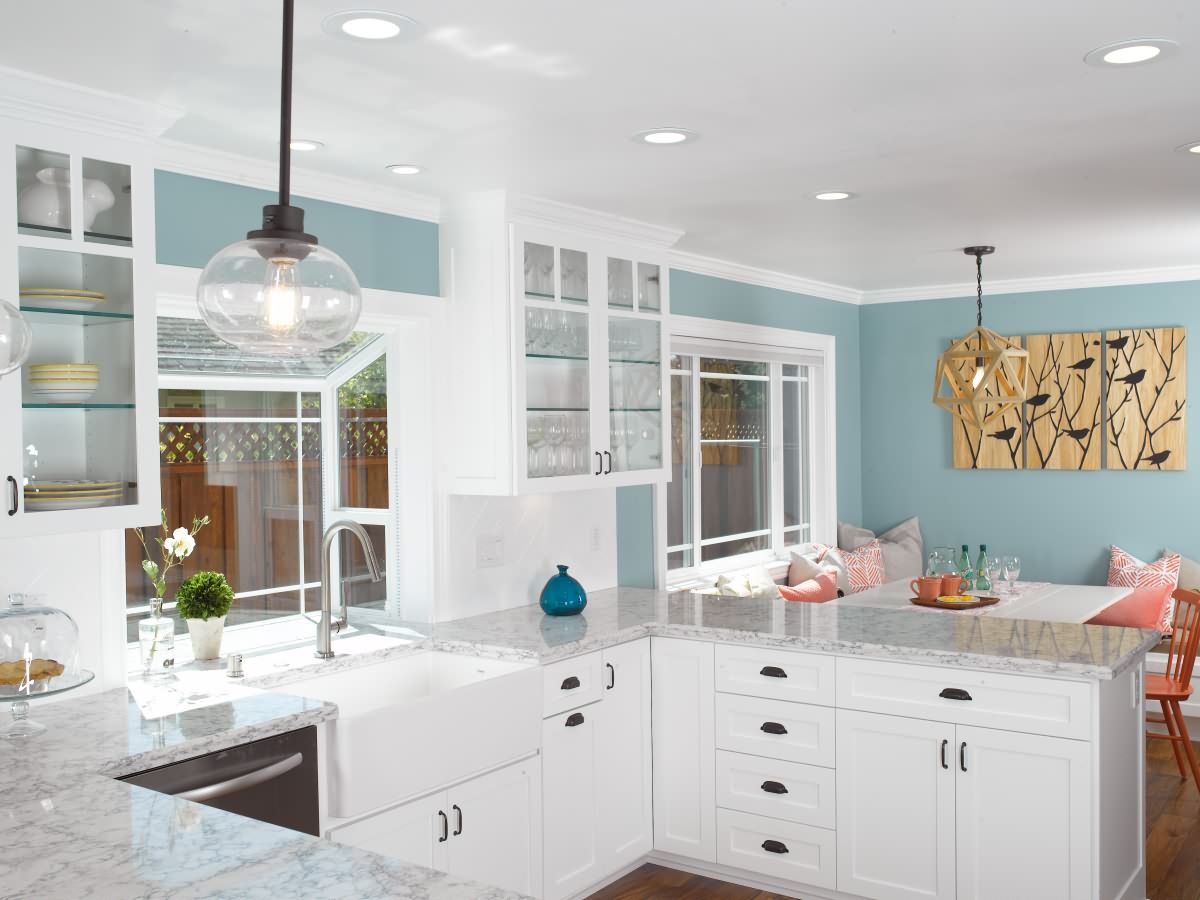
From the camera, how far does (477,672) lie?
138 inches

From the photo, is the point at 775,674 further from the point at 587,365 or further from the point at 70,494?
the point at 70,494

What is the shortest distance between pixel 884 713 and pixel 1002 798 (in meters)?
0.40

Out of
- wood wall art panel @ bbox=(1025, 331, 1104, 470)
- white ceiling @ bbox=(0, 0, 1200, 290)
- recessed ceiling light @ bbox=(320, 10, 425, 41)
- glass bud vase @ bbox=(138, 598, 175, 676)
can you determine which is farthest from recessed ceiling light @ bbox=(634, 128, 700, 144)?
wood wall art panel @ bbox=(1025, 331, 1104, 470)

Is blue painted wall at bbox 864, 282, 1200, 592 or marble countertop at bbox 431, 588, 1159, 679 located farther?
blue painted wall at bbox 864, 282, 1200, 592

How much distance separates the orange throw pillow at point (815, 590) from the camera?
17.6 ft

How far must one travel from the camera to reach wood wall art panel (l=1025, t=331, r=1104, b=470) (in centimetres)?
609

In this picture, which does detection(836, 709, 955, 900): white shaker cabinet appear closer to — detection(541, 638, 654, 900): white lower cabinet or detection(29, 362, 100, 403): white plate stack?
detection(541, 638, 654, 900): white lower cabinet

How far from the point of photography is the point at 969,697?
3.21 meters

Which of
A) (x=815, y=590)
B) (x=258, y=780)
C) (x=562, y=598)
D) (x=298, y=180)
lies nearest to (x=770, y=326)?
(x=815, y=590)

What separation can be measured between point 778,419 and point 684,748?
2822 millimetres

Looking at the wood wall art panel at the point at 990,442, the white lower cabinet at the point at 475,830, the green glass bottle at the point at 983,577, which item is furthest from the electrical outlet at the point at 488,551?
the wood wall art panel at the point at 990,442

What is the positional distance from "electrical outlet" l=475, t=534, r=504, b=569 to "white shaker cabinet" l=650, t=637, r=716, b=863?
661 mm

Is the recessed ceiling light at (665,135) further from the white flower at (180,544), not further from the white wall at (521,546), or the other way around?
the white flower at (180,544)

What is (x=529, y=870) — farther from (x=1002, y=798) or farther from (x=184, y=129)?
(x=184, y=129)
